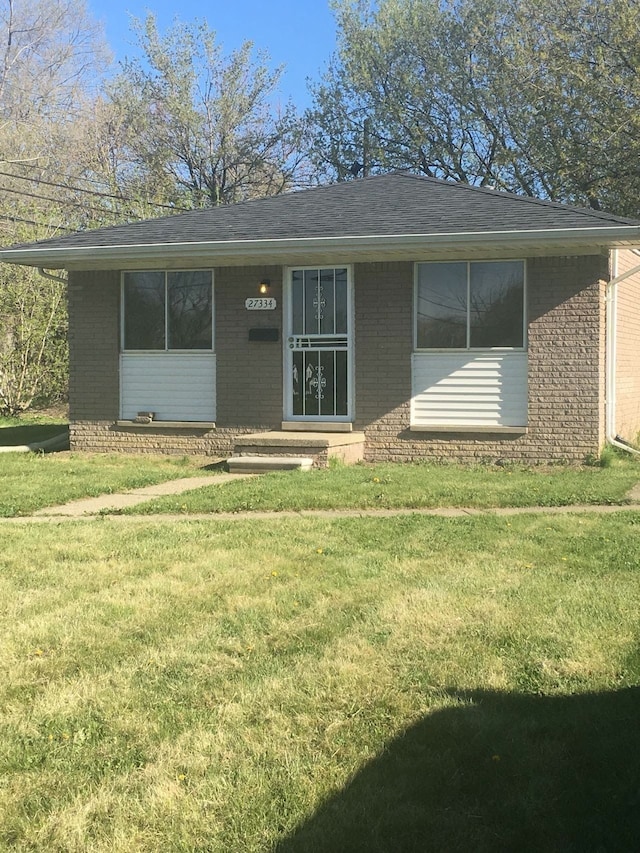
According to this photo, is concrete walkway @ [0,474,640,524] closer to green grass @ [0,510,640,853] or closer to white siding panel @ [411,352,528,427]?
green grass @ [0,510,640,853]

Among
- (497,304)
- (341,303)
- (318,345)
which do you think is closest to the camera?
(497,304)

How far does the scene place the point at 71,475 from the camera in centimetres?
1063

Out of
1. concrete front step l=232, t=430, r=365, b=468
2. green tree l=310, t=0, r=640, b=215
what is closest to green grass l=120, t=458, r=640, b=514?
concrete front step l=232, t=430, r=365, b=468

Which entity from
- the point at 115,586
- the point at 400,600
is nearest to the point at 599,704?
the point at 400,600

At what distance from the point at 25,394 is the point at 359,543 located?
15.7m

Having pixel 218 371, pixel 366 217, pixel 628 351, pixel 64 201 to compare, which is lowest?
pixel 218 371

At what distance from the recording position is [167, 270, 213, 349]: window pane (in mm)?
12945

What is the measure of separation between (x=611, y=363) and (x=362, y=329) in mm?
3411

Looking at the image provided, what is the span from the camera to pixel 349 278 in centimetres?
1232

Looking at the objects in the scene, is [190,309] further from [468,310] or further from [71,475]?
[468,310]

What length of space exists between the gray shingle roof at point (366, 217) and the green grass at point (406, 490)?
2900mm

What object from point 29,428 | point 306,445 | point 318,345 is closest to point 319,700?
point 306,445

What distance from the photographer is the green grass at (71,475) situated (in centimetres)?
895

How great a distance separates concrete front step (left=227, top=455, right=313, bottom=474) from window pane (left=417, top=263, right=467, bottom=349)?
240 cm
